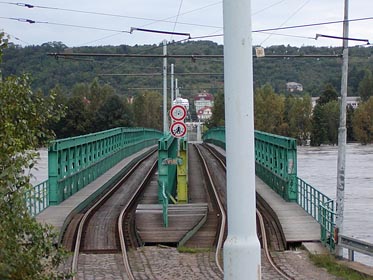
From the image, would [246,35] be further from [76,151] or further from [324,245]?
[76,151]

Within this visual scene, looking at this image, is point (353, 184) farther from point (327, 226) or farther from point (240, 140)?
point (240, 140)

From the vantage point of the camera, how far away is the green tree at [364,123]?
104 m

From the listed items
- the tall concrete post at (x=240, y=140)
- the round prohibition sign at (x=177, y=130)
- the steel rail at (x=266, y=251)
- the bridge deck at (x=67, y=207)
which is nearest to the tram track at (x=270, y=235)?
the steel rail at (x=266, y=251)

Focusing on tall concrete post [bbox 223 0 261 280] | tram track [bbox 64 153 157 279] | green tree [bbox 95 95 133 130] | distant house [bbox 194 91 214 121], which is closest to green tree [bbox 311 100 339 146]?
distant house [bbox 194 91 214 121]

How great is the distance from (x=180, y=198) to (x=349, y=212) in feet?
34.5

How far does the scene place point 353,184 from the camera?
46.9m

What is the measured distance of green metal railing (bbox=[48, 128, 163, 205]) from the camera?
2408cm

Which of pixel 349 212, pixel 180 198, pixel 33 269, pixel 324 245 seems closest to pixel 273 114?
pixel 349 212

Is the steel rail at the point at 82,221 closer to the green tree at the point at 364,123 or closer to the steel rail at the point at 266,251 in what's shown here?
the steel rail at the point at 266,251

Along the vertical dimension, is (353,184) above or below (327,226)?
below

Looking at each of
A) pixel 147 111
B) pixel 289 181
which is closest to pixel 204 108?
pixel 147 111

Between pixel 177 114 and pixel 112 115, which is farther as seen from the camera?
pixel 112 115

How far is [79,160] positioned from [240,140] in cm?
2418

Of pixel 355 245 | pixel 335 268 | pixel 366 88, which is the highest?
pixel 366 88
